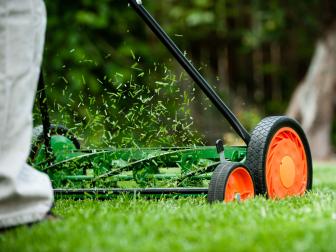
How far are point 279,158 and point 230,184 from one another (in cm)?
38

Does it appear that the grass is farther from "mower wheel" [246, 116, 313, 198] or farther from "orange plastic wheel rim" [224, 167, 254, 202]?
"mower wheel" [246, 116, 313, 198]

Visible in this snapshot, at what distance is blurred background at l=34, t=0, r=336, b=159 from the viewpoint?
8688 mm

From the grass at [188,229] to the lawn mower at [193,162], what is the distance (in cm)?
15

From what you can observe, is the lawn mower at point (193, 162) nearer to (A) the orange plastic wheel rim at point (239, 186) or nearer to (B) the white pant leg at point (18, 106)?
(A) the orange plastic wheel rim at point (239, 186)

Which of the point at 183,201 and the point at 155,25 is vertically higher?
the point at 155,25

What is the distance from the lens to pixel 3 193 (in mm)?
2098

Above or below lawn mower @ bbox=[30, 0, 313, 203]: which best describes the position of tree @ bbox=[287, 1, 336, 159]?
below

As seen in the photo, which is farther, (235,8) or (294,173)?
(235,8)

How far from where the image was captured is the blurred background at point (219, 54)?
8.69m

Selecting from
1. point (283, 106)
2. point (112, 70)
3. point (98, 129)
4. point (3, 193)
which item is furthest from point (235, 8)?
point (3, 193)

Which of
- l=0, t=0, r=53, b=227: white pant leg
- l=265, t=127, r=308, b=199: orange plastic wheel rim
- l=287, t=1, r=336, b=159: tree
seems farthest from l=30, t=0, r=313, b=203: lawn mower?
l=287, t=1, r=336, b=159: tree

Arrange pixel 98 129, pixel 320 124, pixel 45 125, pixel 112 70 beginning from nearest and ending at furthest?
pixel 45 125, pixel 98 129, pixel 112 70, pixel 320 124

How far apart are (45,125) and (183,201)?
0.72m

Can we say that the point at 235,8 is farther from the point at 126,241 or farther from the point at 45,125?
the point at 126,241
